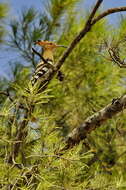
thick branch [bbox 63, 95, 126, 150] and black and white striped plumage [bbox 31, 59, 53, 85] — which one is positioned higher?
black and white striped plumage [bbox 31, 59, 53, 85]

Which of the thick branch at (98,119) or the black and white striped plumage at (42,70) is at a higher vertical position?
the black and white striped plumage at (42,70)

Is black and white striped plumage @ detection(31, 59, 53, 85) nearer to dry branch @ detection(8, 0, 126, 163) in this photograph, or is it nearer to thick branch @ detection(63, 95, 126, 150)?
dry branch @ detection(8, 0, 126, 163)

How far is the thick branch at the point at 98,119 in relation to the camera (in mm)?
784

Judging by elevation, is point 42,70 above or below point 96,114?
above

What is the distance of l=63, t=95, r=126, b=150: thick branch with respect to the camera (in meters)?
0.78

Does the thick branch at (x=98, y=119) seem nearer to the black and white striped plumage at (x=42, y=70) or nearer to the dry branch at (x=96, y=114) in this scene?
the dry branch at (x=96, y=114)

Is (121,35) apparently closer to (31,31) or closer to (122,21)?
(122,21)

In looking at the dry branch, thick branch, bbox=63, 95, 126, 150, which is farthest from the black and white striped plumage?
thick branch, bbox=63, 95, 126, 150

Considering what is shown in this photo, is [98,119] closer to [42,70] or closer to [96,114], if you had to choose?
[96,114]

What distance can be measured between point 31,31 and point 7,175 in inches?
33.3

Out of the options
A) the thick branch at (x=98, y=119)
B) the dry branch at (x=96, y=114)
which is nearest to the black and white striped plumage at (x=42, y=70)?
Result: the dry branch at (x=96, y=114)

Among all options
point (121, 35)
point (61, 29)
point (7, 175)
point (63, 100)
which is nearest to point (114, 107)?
point (121, 35)

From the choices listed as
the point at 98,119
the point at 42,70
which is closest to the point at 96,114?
the point at 98,119

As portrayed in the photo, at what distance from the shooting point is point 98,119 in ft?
2.70
